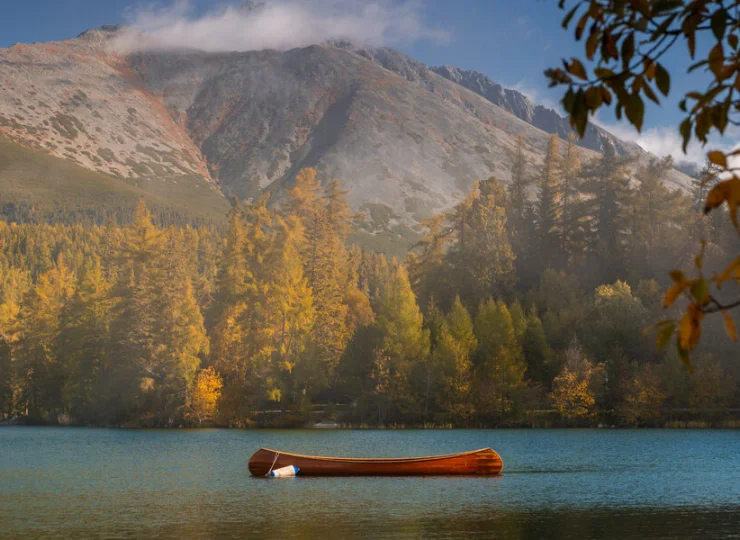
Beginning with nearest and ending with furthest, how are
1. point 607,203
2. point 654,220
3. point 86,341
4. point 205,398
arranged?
point 205,398 < point 86,341 < point 654,220 < point 607,203

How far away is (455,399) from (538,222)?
26882mm

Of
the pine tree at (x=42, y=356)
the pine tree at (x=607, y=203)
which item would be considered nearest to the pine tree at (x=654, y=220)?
the pine tree at (x=607, y=203)

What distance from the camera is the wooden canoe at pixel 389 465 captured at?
35906mm

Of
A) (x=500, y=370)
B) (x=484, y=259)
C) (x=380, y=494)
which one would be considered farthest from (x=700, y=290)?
(x=484, y=259)

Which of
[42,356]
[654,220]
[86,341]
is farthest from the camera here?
[42,356]

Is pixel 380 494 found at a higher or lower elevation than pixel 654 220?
lower

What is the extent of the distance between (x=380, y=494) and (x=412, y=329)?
40.7 metres

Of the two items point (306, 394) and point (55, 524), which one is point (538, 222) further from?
point (55, 524)

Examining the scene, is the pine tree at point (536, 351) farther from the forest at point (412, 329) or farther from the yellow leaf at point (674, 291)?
the yellow leaf at point (674, 291)

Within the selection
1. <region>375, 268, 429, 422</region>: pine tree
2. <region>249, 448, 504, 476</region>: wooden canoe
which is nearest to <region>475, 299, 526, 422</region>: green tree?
<region>375, 268, 429, 422</region>: pine tree

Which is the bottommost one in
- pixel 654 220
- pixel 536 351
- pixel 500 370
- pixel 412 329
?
pixel 500 370

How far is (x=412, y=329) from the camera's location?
7194cm

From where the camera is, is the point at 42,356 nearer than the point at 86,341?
Result: No

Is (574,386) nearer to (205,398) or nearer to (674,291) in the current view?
(205,398)
